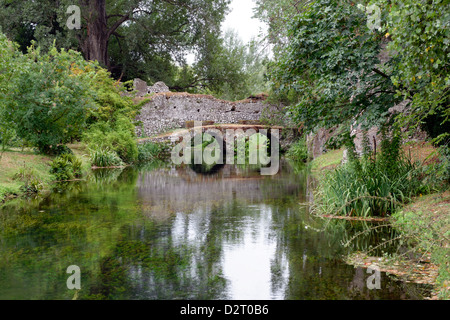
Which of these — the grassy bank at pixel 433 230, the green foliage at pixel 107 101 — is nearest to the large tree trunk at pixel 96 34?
the green foliage at pixel 107 101

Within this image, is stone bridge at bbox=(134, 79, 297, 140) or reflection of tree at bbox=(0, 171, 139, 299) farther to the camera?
stone bridge at bbox=(134, 79, 297, 140)

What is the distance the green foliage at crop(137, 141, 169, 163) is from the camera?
23812 millimetres

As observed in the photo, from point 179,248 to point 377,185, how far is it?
429cm

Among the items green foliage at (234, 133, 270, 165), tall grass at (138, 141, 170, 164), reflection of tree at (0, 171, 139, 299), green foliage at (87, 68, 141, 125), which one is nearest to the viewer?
reflection of tree at (0, 171, 139, 299)

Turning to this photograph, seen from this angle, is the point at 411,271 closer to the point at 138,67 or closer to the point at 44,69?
the point at 44,69

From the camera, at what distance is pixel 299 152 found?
80.7 feet

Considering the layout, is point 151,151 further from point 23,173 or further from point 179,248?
point 179,248

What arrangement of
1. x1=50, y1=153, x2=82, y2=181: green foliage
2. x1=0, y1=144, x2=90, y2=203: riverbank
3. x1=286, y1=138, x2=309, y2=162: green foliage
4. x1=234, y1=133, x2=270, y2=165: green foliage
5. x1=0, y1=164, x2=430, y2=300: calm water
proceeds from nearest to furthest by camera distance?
x1=0, y1=164, x2=430, y2=300: calm water → x1=0, y1=144, x2=90, y2=203: riverbank → x1=50, y1=153, x2=82, y2=181: green foliage → x1=286, y1=138, x2=309, y2=162: green foliage → x1=234, y1=133, x2=270, y2=165: green foliage

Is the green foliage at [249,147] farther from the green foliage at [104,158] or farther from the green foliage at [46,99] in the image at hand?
the green foliage at [46,99]

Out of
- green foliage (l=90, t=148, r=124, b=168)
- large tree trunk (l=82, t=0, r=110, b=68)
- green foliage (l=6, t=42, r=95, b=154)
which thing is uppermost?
large tree trunk (l=82, t=0, r=110, b=68)

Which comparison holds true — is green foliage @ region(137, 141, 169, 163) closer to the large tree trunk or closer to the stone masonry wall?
the stone masonry wall

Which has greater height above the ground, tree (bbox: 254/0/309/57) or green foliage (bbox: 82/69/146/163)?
tree (bbox: 254/0/309/57)

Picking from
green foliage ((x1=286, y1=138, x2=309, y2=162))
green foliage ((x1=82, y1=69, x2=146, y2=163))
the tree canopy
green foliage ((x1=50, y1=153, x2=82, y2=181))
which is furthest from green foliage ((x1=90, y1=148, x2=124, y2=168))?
the tree canopy

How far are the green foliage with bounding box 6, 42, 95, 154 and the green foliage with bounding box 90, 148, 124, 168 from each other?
10.9 feet
